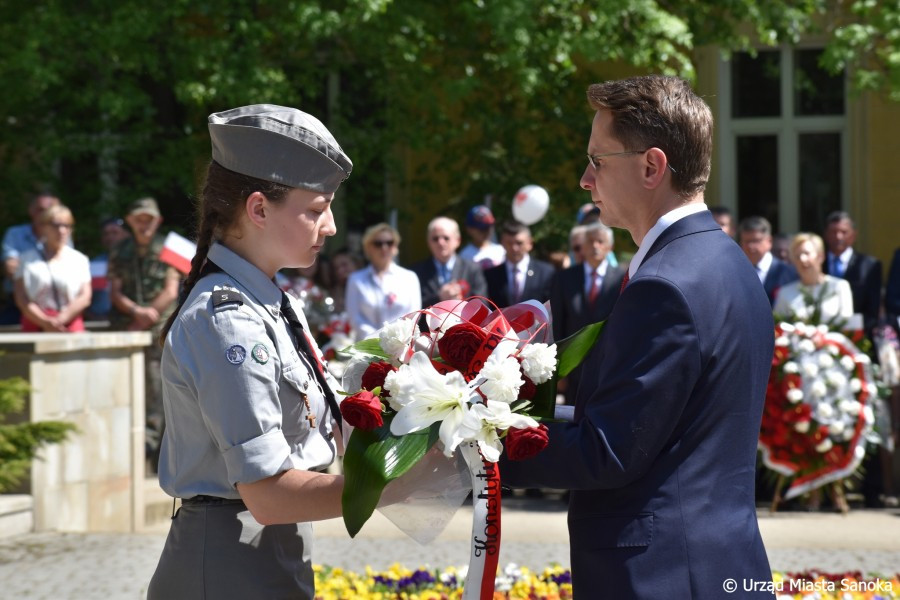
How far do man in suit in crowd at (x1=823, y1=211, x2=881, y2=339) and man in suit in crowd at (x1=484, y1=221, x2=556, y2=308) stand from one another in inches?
93.5

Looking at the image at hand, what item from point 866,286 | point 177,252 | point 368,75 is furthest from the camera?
point 368,75

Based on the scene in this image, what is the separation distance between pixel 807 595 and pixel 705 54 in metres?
10.9

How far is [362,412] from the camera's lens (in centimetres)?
263

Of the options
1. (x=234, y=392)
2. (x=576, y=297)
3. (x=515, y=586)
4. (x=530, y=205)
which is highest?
(x=530, y=205)

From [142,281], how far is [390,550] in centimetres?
391

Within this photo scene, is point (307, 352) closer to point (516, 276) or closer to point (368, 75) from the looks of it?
point (516, 276)

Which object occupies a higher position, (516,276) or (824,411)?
(516,276)

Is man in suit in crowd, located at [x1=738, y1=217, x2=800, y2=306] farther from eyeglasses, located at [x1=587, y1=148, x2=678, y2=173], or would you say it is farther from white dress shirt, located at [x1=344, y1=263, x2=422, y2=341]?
eyeglasses, located at [x1=587, y1=148, x2=678, y2=173]

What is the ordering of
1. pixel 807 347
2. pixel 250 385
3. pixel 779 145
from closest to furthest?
pixel 250 385 → pixel 807 347 → pixel 779 145

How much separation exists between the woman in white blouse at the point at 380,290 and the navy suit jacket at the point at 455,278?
0.46 ft

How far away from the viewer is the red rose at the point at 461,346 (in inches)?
108

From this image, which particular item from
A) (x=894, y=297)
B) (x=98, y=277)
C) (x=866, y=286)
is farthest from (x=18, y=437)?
(x=894, y=297)

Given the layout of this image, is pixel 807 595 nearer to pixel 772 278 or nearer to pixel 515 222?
pixel 772 278

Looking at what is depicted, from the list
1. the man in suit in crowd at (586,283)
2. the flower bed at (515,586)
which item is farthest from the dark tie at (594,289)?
the flower bed at (515,586)
